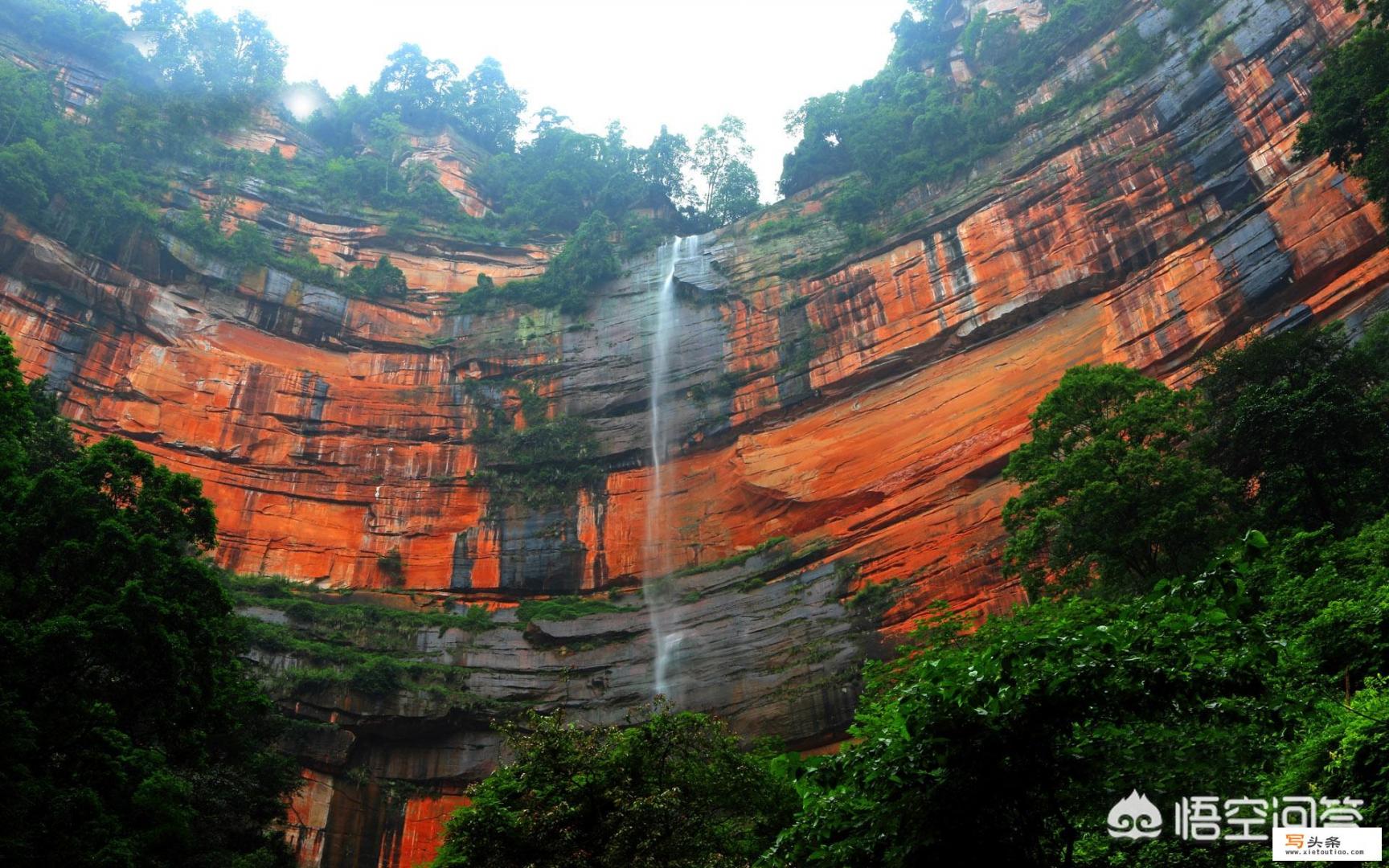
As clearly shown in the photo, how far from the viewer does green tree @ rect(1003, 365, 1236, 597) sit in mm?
13148

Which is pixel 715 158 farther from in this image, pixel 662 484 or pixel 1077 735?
pixel 1077 735

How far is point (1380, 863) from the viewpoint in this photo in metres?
4.77

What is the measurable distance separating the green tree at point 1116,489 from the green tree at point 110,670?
11194 millimetres

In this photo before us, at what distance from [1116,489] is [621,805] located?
793 cm

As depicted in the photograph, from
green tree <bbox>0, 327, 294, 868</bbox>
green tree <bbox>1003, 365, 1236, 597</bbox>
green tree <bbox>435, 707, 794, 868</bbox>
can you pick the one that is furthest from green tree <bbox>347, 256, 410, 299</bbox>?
green tree <bbox>435, 707, 794, 868</bbox>

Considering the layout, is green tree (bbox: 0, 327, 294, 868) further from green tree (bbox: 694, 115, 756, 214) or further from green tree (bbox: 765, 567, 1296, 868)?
green tree (bbox: 694, 115, 756, 214)

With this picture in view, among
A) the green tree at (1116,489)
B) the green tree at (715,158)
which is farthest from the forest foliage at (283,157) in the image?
the green tree at (1116,489)

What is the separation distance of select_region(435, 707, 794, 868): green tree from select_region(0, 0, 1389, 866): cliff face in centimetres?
996

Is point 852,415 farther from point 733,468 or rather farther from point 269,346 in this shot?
point 269,346

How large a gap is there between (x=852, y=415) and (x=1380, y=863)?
73.2 ft

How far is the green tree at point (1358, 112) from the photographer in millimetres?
14273

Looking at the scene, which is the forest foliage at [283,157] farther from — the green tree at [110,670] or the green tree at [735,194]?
the green tree at [110,670]

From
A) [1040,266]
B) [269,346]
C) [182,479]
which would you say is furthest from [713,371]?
[182,479]

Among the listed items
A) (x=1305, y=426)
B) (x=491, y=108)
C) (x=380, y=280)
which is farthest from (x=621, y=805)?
(x=491, y=108)
